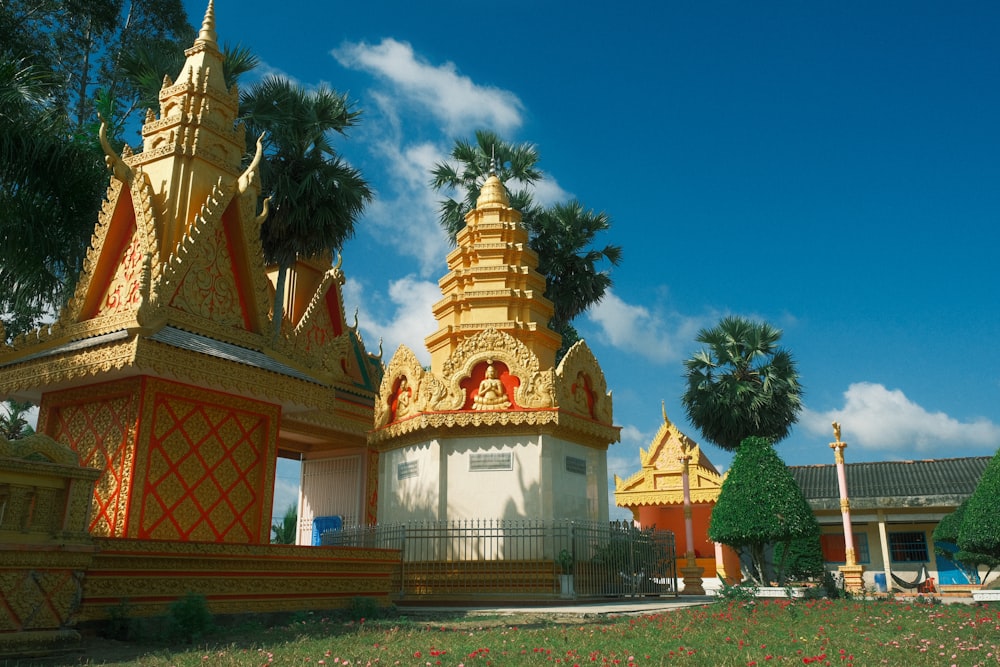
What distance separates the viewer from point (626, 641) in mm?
8250

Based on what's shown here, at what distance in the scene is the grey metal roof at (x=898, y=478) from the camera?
29.0 meters

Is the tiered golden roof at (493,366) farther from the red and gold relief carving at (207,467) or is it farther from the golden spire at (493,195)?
the red and gold relief carving at (207,467)

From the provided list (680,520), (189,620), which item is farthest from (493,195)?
(680,520)

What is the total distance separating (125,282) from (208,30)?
6.33 meters

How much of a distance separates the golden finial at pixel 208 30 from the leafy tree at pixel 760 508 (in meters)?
14.6

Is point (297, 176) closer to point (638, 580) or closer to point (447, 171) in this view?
point (447, 171)

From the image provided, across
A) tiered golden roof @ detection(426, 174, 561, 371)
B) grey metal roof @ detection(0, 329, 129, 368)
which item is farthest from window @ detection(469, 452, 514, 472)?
grey metal roof @ detection(0, 329, 129, 368)

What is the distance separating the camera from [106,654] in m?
7.87

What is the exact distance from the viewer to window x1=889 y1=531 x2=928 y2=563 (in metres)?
29.6

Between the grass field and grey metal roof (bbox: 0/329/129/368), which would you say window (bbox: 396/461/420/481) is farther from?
grey metal roof (bbox: 0/329/129/368)

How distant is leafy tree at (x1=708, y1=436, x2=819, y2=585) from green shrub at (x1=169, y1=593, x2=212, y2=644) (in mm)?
11560

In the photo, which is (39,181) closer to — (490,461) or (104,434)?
(104,434)

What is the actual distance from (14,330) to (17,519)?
15989 millimetres

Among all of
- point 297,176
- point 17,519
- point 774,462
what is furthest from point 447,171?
point 17,519
